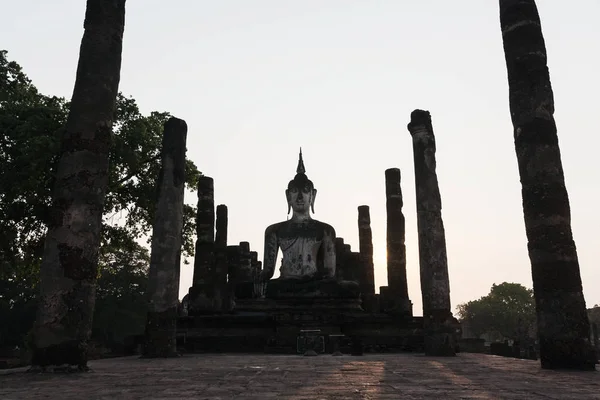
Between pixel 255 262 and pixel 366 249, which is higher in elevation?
pixel 255 262

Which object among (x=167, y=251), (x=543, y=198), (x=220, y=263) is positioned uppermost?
(x=220, y=263)

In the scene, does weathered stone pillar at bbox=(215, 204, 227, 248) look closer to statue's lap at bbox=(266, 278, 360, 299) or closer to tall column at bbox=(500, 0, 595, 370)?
statue's lap at bbox=(266, 278, 360, 299)

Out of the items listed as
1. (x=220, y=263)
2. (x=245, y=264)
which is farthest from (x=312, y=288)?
(x=245, y=264)

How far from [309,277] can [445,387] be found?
48.1ft

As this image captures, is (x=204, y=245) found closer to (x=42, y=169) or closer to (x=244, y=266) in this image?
(x=42, y=169)

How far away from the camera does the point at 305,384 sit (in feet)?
19.2

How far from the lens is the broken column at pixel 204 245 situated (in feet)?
67.2

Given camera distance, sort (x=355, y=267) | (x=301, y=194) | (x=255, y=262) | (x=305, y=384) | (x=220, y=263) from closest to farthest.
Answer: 1. (x=305, y=384)
2. (x=301, y=194)
3. (x=220, y=263)
4. (x=355, y=267)
5. (x=255, y=262)

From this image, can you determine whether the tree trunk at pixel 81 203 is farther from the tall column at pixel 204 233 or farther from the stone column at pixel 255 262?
the stone column at pixel 255 262

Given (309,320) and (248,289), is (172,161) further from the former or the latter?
(248,289)

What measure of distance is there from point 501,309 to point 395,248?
64499 mm

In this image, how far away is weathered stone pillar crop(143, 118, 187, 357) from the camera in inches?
463

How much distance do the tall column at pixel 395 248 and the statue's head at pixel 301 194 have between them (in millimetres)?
3103

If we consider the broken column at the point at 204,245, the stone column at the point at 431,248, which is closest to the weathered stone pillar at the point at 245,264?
the broken column at the point at 204,245
